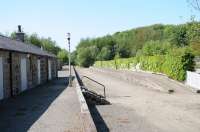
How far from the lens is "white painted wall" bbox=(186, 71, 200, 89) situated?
1257 inches

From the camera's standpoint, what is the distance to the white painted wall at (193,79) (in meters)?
31.9

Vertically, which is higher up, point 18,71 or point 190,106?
point 18,71

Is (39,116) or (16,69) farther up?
(16,69)

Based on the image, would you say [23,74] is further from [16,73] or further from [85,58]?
[85,58]

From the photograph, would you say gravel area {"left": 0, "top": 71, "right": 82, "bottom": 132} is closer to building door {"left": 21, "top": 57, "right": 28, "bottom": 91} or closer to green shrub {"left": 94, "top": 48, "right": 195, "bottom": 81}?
building door {"left": 21, "top": 57, "right": 28, "bottom": 91}

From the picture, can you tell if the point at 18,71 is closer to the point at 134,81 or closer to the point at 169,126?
the point at 169,126

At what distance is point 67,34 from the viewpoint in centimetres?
3462

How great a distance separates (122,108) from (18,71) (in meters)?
6.85

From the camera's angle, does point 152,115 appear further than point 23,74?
No

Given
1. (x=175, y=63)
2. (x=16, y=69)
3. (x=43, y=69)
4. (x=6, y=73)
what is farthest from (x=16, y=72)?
(x=175, y=63)

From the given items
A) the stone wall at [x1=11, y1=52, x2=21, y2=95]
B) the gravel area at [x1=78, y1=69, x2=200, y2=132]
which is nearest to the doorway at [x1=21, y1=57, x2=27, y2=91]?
the stone wall at [x1=11, y1=52, x2=21, y2=95]

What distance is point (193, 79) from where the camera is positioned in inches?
1299

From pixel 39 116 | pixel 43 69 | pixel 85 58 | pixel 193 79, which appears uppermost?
pixel 85 58

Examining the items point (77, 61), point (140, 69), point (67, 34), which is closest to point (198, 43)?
point (67, 34)
